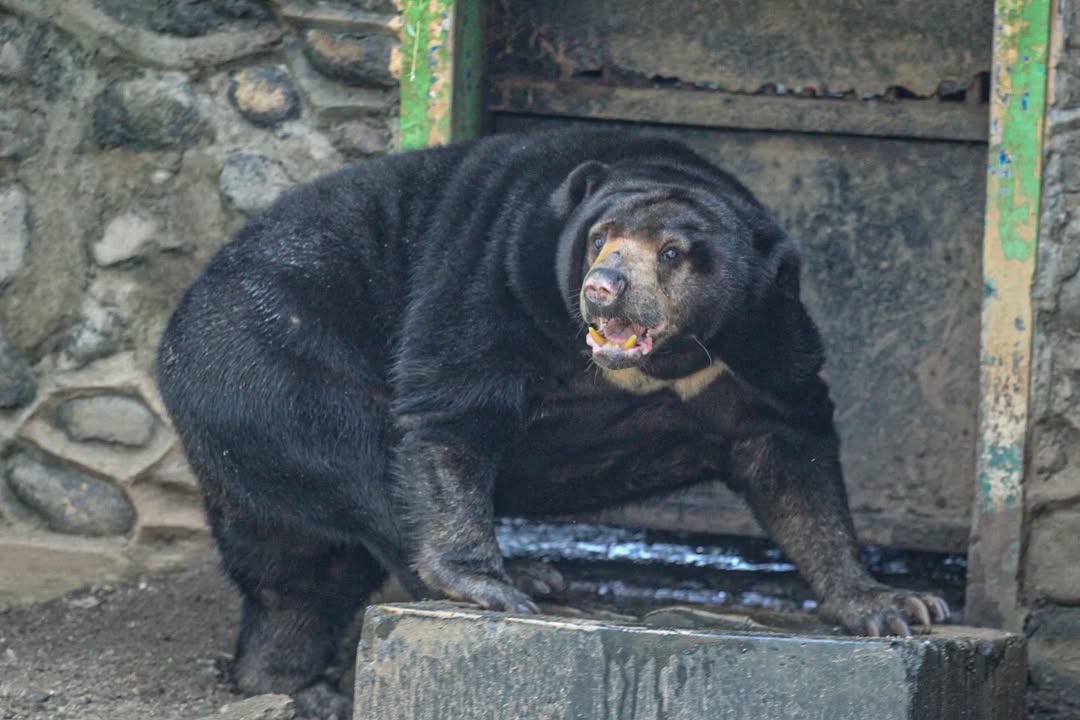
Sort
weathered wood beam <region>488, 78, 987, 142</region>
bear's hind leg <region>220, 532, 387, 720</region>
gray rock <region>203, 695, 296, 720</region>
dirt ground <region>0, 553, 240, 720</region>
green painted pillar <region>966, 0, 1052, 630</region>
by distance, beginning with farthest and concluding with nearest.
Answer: weathered wood beam <region>488, 78, 987, 142</region> < green painted pillar <region>966, 0, 1052, 630</region> < bear's hind leg <region>220, 532, 387, 720</region> < dirt ground <region>0, 553, 240, 720</region> < gray rock <region>203, 695, 296, 720</region>

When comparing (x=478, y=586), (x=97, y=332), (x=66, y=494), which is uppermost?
(x=97, y=332)

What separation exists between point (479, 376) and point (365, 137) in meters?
1.18

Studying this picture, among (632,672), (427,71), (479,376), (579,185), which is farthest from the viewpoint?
(427,71)

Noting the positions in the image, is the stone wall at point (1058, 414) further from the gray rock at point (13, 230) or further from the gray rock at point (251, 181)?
the gray rock at point (13, 230)

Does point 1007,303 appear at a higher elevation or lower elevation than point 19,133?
lower

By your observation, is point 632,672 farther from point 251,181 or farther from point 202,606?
point 251,181

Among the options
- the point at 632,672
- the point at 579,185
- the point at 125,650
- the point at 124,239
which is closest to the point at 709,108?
the point at 579,185

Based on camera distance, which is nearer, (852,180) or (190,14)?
(190,14)

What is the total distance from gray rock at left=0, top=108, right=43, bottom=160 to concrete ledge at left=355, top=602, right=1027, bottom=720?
86.0 inches

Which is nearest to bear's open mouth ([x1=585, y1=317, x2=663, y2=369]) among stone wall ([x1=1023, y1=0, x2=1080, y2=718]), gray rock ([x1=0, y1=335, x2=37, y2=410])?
stone wall ([x1=1023, y1=0, x2=1080, y2=718])

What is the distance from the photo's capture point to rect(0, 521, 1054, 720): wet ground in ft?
14.8

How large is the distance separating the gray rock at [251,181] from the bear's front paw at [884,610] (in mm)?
1962

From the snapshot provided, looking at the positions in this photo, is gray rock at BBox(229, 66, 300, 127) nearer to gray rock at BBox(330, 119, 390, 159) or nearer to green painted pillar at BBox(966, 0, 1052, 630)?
gray rock at BBox(330, 119, 390, 159)

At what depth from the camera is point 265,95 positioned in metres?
5.11
